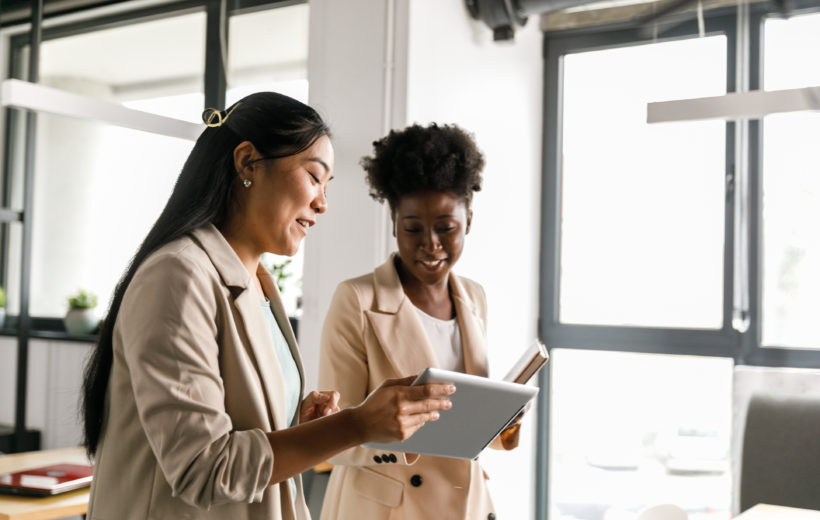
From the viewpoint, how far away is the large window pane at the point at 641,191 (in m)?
3.96

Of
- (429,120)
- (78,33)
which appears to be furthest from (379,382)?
(78,33)

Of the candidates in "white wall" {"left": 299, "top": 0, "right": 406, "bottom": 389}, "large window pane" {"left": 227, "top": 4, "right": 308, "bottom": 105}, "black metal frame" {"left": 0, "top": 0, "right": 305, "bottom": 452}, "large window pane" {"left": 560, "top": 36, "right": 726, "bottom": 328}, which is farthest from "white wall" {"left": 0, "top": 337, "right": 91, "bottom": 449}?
"large window pane" {"left": 560, "top": 36, "right": 726, "bottom": 328}

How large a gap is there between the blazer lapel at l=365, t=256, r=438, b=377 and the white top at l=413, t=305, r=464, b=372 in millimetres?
53

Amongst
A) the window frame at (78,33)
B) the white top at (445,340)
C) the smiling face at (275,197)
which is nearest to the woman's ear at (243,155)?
the smiling face at (275,197)

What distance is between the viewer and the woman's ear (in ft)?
4.58

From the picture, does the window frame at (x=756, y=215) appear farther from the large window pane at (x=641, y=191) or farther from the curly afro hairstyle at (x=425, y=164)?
the curly afro hairstyle at (x=425, y=164)

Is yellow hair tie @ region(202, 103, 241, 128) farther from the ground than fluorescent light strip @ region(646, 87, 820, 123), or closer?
closer

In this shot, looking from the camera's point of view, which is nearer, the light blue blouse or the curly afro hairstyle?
A: the light blue blouse

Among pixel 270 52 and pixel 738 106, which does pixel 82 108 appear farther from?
pixel 738 106

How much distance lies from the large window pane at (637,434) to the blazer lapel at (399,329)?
2.20 metres

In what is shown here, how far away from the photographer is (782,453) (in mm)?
3277

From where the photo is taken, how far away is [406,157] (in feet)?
7.54

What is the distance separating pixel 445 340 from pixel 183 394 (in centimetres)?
122

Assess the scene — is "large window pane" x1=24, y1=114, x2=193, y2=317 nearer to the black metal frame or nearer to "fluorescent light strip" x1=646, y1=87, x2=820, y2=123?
the black metal frame
